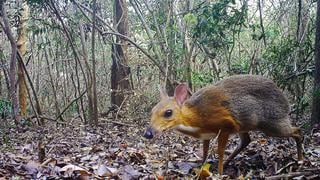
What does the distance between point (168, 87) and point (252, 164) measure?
280 inches

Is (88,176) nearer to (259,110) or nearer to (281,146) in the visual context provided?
(259,110)

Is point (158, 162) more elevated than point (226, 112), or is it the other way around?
point (226, 112)

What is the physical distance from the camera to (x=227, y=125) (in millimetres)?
4535

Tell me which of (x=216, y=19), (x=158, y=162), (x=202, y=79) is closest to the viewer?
(x=158, y=162)

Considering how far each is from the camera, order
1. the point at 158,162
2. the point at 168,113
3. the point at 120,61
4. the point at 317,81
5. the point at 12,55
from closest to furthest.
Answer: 1. the point at 168,113
2. the point at 158,162
3. the point at 317,81
4. the point at 12,55
5. the point at 120,61

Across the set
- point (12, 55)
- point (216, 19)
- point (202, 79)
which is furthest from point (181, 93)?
point (202, 79)

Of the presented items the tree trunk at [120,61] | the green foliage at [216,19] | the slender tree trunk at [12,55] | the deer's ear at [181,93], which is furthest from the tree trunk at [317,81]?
the tree trunk at [120,61]

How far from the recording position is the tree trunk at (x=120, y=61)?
1451 centimetres

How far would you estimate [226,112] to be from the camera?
15.1 feet

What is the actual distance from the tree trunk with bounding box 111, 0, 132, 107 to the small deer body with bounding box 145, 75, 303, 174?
9.57 meters

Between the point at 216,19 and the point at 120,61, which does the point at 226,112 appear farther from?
the point at 120,61

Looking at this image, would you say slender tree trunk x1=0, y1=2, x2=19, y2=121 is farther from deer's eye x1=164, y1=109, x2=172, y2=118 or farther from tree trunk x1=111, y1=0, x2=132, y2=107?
deer's eye x1=164, y1=109, x2=172, y2=118

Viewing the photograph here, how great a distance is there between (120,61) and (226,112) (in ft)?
33.8

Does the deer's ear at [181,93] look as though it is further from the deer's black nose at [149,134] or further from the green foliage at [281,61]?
the green foliage at [281,61]
